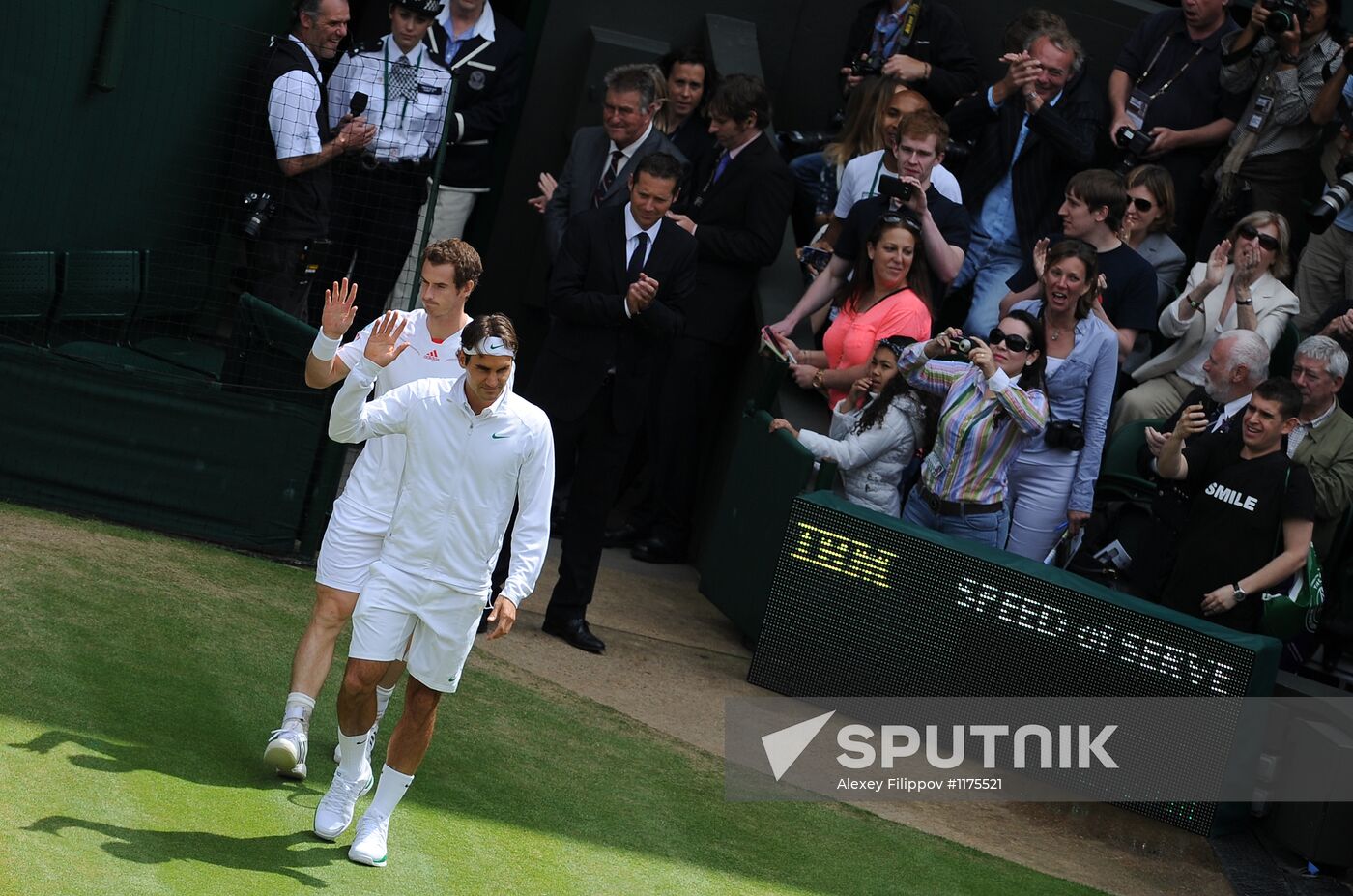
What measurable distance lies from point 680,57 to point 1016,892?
5.82 meters

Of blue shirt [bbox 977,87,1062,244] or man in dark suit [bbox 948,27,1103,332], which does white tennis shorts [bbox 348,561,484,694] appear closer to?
man in dark suit [bbox 948,27,1103,332]

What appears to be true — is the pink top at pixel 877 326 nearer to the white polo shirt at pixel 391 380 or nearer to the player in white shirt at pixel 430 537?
the white polo shirt at pixel 391 380

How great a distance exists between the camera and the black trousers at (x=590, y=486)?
27.8ft

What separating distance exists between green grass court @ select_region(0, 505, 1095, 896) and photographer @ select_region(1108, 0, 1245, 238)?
5162mm

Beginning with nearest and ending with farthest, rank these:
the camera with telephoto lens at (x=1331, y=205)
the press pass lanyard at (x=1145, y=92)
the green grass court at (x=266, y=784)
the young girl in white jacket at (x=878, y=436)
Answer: the green grass court at (x=266, y=784) < the young girl in white jacket at (x=878, y=436) < the camera with telephoto lens at (x=1331, y=205) < the press pass lanyard at (x=1145, y=92)

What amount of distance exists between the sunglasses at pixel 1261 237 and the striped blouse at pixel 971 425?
1800mm

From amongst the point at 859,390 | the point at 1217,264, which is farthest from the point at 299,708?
the point at 1217,264

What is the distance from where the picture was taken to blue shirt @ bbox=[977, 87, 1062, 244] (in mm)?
10016

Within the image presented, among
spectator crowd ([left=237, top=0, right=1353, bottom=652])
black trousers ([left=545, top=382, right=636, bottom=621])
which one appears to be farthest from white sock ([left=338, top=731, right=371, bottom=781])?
black trousers ([left=545, top=382, right=636, bottom=621])

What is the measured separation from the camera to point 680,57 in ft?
34.4

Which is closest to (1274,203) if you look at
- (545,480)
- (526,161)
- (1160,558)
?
(1160,558)

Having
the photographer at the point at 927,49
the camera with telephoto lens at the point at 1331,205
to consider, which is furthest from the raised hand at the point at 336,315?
the camera with telephoto lens at the point at 1331,205

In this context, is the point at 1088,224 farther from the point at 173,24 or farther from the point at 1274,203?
the point at 173,24

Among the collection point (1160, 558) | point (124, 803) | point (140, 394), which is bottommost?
point (124, 803)
